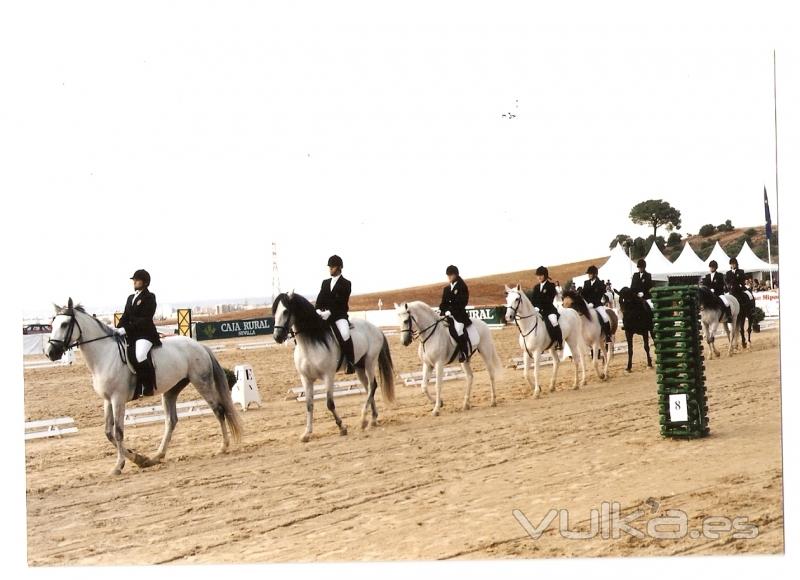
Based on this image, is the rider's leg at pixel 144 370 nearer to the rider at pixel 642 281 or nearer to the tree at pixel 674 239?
the tree at pixel 674 239

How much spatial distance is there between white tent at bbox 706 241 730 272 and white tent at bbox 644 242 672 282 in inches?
22.2

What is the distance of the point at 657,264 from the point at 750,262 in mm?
1549

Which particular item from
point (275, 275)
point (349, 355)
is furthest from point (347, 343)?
point (275, 275)

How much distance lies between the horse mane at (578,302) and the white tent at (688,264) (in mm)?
1366

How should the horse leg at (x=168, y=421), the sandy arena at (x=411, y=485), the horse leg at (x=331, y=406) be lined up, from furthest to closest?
the horse leg at (x=331, y=406), the horse leg at (x=168, y=421), the sandy arena at (x=411, y=485)

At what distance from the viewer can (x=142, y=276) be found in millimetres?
6816

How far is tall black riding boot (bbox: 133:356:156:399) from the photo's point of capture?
6773 millimetres

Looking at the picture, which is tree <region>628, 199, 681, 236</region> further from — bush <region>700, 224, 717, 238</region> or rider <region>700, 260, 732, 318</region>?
rider <region>700, 260, 732, 318</region>

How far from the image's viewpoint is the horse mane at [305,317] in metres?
7.09

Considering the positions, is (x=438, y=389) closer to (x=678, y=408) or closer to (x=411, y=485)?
(x=411, y=485)

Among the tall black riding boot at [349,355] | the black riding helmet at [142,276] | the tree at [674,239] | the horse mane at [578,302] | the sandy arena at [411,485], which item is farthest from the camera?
the horse mane at [578,302]

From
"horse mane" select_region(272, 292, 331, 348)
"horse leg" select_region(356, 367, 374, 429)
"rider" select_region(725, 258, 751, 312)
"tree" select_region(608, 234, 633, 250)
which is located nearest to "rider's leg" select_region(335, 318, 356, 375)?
"horse mane" select_region(272, 292, 331, 348)

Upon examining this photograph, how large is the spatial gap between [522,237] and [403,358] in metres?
4.64

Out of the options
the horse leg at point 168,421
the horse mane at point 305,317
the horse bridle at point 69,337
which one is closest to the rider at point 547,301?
the horse mane at point 305,317
